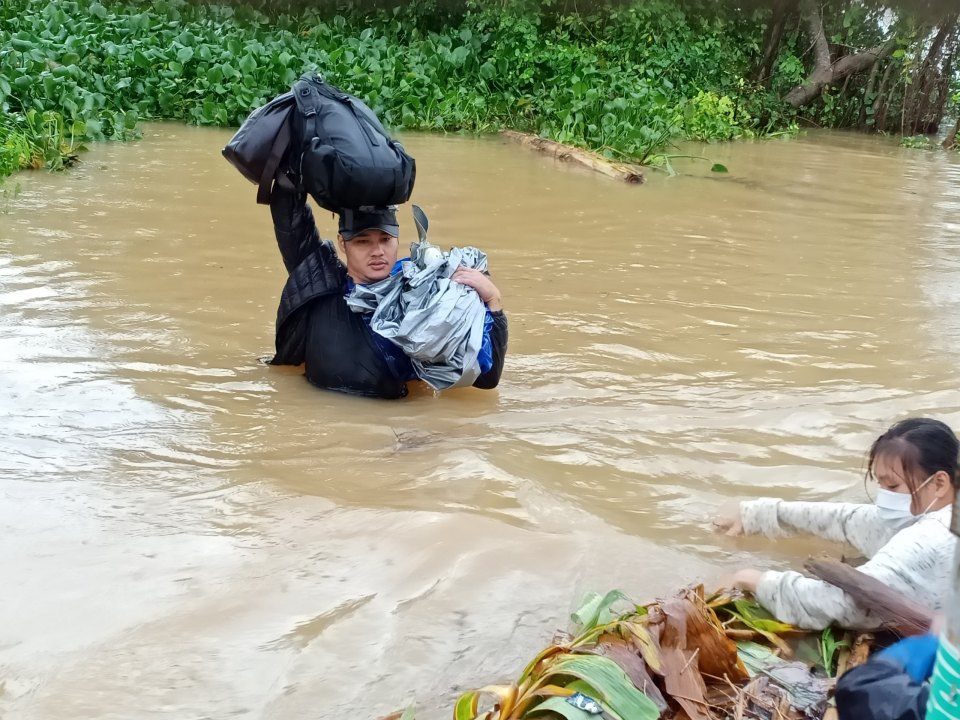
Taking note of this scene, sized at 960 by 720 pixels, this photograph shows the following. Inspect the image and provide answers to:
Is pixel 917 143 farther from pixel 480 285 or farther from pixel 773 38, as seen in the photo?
pixel 480 285

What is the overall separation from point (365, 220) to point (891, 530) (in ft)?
6.56

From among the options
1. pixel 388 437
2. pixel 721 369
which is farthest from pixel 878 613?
pixel 721 369

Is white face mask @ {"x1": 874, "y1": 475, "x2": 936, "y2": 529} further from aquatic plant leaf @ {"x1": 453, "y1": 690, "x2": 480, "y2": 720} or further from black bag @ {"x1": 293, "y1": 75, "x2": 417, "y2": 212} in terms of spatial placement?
black bag @ {"x1": 293, "y1": 75, "x2": 417, "y2": 212}

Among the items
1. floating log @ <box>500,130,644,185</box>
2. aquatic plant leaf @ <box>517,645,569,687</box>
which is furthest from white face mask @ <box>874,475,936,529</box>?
floating log @ <box>500,130,644,185</box>

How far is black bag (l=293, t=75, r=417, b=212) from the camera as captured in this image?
10.9 feet

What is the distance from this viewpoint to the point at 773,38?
15789 millimetres

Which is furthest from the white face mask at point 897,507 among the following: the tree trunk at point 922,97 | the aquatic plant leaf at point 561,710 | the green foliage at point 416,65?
the tree trunk at point 922,97

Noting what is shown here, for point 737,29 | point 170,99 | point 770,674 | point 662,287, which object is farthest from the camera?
point 737,29

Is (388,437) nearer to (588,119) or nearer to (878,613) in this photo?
(878,613)

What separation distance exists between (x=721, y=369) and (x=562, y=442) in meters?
1.04

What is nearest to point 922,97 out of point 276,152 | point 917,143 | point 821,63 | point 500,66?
point 821,63

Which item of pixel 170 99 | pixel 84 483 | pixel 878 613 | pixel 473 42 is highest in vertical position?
pixel 473 42

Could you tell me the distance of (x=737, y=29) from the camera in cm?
1571

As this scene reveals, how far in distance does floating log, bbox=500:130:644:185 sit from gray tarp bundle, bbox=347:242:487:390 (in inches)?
206
